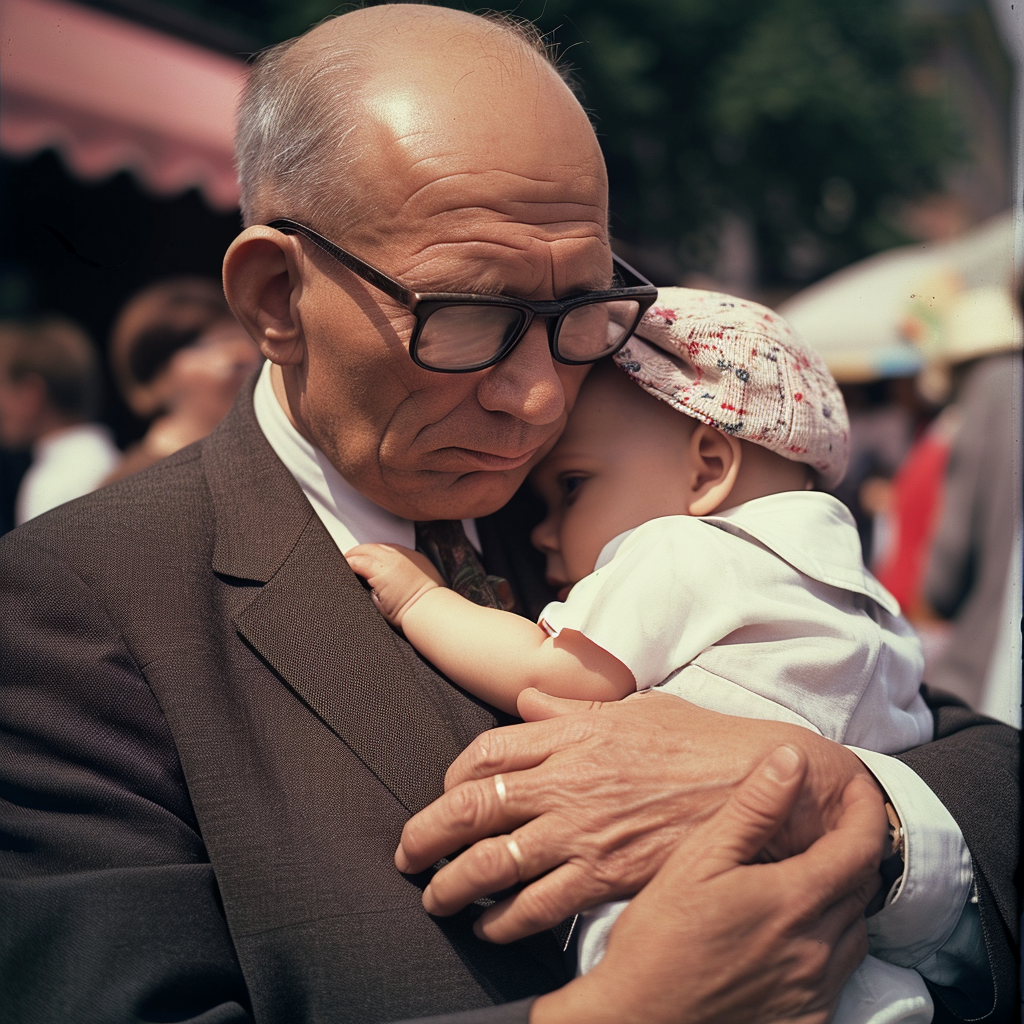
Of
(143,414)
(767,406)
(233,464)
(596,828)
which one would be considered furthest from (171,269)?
(596,828)

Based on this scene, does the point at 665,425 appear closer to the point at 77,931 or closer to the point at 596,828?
the point at 596,828

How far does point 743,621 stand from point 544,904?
582 millimetres

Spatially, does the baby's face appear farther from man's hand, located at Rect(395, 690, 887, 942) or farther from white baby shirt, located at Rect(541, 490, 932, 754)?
man's hand, located at Rect(395, 690, 887, 942)

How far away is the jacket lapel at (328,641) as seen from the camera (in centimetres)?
175

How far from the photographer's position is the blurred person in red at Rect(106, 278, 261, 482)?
5.07 meters

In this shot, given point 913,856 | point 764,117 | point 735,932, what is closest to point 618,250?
point 913,856

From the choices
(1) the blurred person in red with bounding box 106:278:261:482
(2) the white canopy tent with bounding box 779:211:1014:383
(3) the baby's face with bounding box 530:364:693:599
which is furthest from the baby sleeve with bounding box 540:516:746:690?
(2) the white canopy tent with bounding box 779:211:1014:383

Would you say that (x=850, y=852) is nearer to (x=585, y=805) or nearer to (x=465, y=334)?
(x=585, y=805)

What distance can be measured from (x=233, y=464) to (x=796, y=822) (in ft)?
4.14

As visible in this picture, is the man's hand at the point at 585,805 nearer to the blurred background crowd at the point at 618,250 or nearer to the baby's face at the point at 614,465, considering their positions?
the baby's face at the point at 614,465

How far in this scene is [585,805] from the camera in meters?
1.60

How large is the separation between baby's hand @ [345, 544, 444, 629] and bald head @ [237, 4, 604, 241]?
24.2 inches

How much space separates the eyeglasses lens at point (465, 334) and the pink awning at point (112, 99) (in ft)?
13.5

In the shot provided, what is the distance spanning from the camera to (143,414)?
5.46 meters
